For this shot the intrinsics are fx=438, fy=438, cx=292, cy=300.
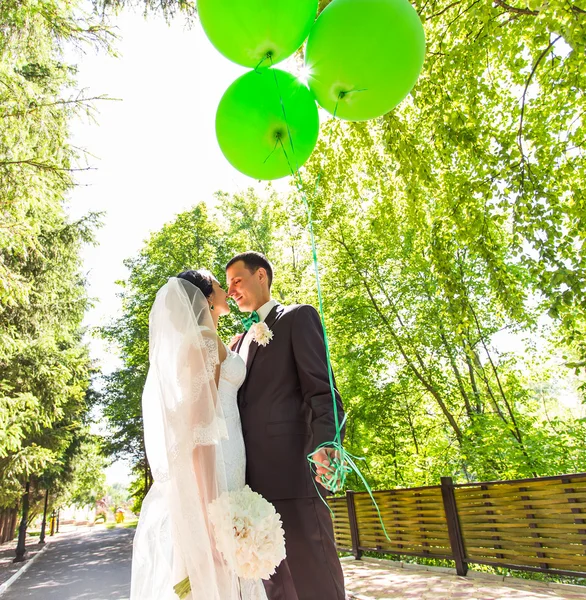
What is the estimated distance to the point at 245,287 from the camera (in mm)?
2643

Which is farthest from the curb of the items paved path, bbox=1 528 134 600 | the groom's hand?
the groom's hand

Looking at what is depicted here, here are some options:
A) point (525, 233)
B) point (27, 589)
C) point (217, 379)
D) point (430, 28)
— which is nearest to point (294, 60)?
point (430, 28)

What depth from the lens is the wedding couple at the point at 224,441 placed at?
1759 millimetres

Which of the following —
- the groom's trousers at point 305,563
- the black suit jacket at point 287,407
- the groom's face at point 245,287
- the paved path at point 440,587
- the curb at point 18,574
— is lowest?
the paved path at point 440,587

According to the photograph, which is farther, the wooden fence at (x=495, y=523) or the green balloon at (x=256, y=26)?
the wooden fence at (x=495, y=523)

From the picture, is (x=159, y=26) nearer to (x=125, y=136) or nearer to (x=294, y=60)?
(x=294, y=60)

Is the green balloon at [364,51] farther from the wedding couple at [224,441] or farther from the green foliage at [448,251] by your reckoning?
the wedding couple at [224,441]

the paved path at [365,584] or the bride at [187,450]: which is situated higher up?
the bride at [187,450]

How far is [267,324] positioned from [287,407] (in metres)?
0.51

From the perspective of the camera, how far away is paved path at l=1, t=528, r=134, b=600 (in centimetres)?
747

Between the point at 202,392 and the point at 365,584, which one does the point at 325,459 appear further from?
the point at 365,584

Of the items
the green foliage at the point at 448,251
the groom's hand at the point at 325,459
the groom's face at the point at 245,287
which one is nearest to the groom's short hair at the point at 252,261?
the groom's face at the point at 245,287

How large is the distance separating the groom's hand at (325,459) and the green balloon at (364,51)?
1.65 metres

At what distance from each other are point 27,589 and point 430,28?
1130 centimetres
